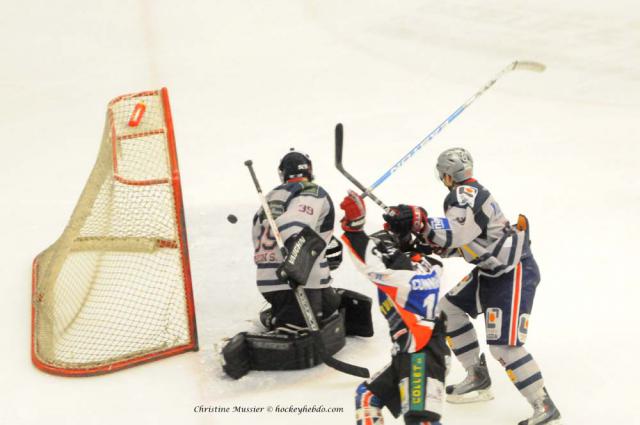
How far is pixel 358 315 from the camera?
5297 mm

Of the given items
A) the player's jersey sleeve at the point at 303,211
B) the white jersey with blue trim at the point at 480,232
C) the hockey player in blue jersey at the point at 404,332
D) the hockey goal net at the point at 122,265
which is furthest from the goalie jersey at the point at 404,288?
the hockey goal net at the point at 122,265

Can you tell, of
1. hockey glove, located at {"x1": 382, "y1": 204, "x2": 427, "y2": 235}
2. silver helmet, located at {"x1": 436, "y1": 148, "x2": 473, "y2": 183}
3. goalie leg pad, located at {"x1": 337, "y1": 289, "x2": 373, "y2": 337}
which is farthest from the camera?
goalie leg pad, located at {"x1": 337, "y1": 289, "x2": 373, "y2": 337}

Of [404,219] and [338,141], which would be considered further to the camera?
[338,141]

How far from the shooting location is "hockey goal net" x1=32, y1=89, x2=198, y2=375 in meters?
5.07

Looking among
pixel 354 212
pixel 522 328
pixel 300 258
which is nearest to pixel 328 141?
pixel 300 258

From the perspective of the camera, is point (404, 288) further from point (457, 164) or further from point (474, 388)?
point (474, 388)

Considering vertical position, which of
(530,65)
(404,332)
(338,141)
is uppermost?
(530,65)

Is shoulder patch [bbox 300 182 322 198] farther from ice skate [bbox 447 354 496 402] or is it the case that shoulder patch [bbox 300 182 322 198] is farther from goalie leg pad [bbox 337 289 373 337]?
ice skate [bbox 447 354 496 402]

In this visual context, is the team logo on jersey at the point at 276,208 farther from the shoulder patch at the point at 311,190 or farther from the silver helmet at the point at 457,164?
the silver helmet at the point at 457,164

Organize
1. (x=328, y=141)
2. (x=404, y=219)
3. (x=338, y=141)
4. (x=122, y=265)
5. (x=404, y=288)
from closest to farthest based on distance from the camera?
(x=404, y=288)
(x=404, y=219)
(x=338, y=141)
(x=122, y=265)
(x=328, y=141)

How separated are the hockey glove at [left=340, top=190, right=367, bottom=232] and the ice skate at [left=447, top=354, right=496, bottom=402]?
134 centimetres

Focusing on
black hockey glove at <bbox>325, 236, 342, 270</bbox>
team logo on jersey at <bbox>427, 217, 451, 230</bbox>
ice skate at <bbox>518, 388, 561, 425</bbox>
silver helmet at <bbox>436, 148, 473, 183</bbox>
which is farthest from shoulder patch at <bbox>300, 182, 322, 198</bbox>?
ice skate at <bbox>518, 388, 561, 425</bbox>

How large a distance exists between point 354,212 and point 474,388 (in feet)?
4.80

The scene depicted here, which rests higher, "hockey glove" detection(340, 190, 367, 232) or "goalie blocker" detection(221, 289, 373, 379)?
"hockey glove" detection(340, 190, 367, 232)
